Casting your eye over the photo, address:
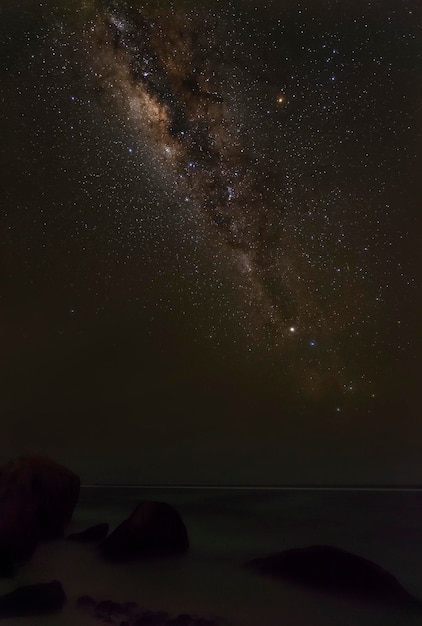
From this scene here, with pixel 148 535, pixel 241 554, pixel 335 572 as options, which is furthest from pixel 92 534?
pixel 335 572

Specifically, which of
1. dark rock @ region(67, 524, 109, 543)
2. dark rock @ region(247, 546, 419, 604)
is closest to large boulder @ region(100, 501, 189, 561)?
dark rock @ region(67, 524, 109, 543)

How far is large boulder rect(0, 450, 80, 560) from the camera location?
1.79 metres

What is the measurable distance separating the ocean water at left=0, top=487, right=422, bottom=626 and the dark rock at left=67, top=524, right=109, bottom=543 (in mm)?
21

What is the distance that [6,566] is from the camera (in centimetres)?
175

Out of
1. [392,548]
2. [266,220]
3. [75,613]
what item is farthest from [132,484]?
[266,220]

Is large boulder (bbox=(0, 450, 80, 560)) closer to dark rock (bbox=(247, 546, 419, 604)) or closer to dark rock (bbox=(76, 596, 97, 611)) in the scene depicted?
dark rock (bbox=(76, 596, 97, 611))

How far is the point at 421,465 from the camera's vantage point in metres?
1.81

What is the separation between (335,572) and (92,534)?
28.6 inches

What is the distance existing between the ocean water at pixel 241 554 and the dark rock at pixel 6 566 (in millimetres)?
23

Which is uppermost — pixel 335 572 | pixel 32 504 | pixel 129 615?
pixel 32 504

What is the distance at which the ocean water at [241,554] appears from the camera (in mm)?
1601

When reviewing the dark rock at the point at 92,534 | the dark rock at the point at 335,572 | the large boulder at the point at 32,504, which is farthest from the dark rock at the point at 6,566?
the dark rock at the point at 335,572

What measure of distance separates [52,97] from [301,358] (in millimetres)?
1195

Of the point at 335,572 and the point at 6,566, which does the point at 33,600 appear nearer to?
the point at 6,566
